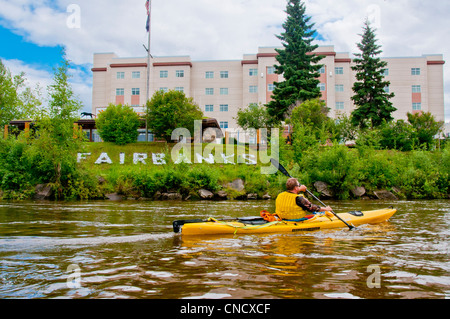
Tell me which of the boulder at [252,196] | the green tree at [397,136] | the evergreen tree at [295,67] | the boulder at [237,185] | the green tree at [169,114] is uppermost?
the evergreen tree at [295,67]

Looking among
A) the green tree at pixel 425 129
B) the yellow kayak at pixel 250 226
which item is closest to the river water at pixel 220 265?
the yellow kayak at pixel 250 226

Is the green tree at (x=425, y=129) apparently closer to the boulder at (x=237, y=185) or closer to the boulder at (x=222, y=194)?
the boulder at (x=237, y=185)

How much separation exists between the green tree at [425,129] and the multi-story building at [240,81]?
45.9 ft

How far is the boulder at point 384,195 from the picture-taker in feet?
70.5

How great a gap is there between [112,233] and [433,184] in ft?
74.3

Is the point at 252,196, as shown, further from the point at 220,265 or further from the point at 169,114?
the point at 220,265

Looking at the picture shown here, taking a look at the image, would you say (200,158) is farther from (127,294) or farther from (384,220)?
(127,294)

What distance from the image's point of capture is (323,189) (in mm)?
21562

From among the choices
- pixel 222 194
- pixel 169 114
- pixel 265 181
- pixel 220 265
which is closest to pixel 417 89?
pixel 169 114

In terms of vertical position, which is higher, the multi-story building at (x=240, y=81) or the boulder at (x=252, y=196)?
the multi-story building at (x=240, y=81)

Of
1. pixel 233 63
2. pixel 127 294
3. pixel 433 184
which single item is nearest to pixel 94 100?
pixel 233 63

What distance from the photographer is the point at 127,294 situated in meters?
3.38

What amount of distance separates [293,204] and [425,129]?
33.0m

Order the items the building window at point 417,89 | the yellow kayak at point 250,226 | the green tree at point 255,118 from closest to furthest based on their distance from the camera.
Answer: the yellow kayak at point 250,226 → the green tree at point 255,118 → the building window at point 417,89
